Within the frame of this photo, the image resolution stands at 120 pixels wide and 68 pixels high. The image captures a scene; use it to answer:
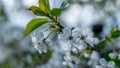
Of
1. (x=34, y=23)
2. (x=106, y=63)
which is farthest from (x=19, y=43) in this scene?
(x=34, y=23)

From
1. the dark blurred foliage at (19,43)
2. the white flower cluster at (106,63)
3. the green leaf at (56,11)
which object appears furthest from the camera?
the dark blurred foliage at (19,43)

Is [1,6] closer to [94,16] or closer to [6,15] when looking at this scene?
[6,15]

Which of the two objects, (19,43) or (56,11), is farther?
(19,43)

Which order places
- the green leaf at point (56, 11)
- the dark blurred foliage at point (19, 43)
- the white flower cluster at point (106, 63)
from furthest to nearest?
the dark blurred foliage at point (19, 43) → the white flower cluster at point (106, 63) → the green leaf at point (56, 11)

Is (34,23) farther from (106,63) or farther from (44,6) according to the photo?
(106,63)

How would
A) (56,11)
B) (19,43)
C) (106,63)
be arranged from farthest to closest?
1. (19,43)
2. (106,63)
3. (56,11)

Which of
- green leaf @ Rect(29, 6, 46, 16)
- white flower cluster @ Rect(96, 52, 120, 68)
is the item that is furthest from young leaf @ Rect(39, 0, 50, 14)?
white flower cluster @ Rect(96, 52, 120, 68)

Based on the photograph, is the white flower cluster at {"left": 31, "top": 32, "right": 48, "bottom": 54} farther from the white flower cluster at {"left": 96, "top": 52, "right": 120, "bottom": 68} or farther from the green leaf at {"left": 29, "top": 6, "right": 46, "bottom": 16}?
the white flower cluster at {"left": 96, "top": 52, "right": 120, "bottom": 68}

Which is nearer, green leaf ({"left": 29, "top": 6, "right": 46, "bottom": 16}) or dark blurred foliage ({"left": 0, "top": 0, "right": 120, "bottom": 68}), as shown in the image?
green leaf ({"left": 29, "top": 6, "right": 46, "bottom": 16})

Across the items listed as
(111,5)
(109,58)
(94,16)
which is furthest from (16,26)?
(109,58)

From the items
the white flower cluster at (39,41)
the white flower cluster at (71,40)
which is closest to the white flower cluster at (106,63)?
the white flower cluster at (71,40)

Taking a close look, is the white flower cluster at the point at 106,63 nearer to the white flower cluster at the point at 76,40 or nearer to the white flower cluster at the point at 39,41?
the white flower cluster at the point at 76,40
